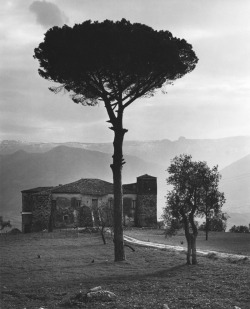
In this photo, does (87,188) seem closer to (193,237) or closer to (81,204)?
(81,204)

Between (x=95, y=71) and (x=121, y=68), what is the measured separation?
1983mm

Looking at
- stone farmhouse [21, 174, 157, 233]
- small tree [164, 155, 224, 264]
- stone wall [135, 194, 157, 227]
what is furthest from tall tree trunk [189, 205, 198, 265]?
stone wall [135, 194, 157, 227]

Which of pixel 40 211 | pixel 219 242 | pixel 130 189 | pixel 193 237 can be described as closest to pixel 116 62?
pixel 193 237

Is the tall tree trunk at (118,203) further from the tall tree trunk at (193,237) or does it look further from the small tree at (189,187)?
the tall tree trunk at (193,237)

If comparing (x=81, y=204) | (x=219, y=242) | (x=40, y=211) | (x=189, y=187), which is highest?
(x=189, y=187)

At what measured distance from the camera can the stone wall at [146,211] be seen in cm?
7532

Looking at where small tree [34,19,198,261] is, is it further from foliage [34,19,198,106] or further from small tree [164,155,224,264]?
small tree [164,155,224,264]

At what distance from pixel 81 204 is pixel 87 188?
11.3 ft

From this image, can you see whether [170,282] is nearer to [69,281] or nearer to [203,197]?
[69,281]

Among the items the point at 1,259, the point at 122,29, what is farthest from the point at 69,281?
the point at 122,29

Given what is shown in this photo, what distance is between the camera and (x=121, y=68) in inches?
1099

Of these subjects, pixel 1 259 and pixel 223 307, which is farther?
pixel 1 259

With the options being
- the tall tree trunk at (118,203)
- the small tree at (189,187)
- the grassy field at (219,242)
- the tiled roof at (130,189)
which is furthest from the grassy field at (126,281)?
the tiled roof at (130,189)

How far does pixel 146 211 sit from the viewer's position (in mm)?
75812
